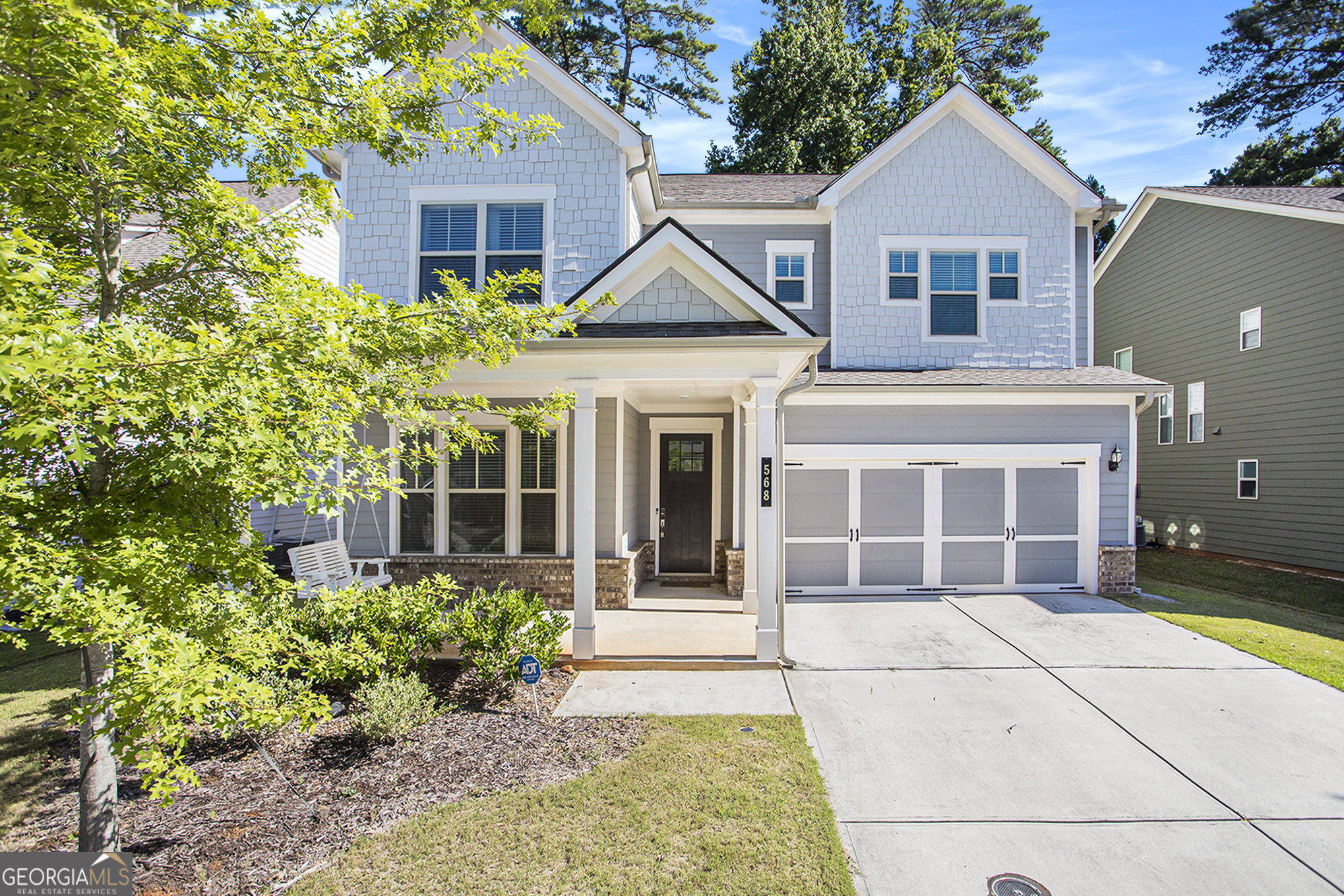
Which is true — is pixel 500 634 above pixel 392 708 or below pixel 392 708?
above

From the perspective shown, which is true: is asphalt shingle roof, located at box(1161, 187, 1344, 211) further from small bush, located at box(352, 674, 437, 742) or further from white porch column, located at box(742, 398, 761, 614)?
small bush, located at box(352, 674, 437, 742)

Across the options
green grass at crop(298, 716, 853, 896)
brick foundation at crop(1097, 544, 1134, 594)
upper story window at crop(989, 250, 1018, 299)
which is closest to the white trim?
upper story window at crop(989, 250, 1018, 299)

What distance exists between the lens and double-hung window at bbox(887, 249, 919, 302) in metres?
10.7

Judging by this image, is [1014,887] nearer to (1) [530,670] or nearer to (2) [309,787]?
(1) [530,670]

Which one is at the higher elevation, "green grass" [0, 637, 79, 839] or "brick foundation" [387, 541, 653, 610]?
"brick foundation" [387, 541, 653, 610]

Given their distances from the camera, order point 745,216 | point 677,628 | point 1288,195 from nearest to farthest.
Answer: point 677,628 → point 745,216 → point 1288,195

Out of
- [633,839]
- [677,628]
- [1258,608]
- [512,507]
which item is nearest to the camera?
[633,839]

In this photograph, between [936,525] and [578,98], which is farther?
[936,525]

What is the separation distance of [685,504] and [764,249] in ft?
15.8

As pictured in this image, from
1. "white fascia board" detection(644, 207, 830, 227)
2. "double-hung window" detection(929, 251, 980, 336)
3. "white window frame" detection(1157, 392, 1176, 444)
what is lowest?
"white window frame" detection(1157, 392, 1176, 444)

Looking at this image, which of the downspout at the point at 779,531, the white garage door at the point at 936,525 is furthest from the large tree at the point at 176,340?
the white garage door at the point at 936,525

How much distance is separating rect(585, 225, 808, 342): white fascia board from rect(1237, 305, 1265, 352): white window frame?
1274 cm

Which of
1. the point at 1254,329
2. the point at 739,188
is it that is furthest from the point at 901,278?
the point at 1254,329

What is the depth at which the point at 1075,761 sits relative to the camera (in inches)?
186
